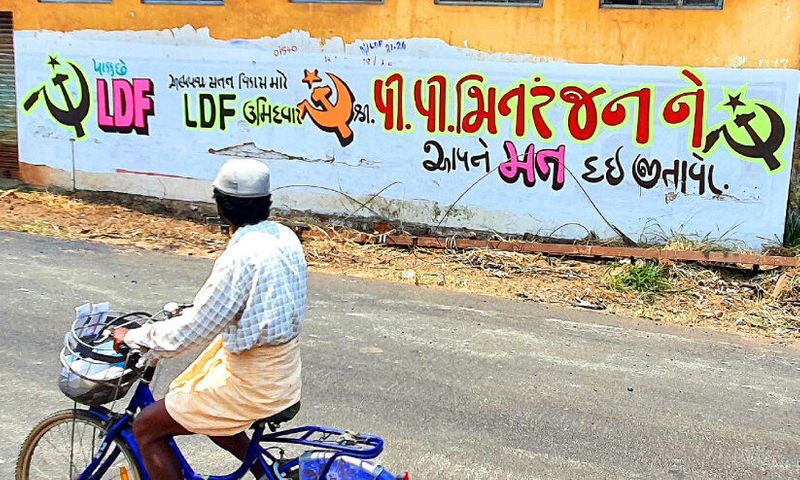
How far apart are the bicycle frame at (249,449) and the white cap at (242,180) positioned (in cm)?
82

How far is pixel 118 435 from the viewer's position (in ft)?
10.3

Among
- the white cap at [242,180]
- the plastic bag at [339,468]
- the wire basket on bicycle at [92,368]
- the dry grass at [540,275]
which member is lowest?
the dry grass at [540,275]

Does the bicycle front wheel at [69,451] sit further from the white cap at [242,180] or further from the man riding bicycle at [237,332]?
the white cap at [242,180]

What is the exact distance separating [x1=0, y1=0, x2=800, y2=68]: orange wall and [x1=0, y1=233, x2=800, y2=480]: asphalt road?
352 centimetres

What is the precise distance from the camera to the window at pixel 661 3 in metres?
8.97

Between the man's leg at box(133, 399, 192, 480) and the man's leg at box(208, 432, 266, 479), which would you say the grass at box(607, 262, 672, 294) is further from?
the man's leg at box(133, 399, 192, 480)

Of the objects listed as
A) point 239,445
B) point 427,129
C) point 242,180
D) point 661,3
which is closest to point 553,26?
point 661,3

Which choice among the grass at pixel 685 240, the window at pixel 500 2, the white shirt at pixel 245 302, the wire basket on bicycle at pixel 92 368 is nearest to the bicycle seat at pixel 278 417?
the white shirt at pixel 245 302

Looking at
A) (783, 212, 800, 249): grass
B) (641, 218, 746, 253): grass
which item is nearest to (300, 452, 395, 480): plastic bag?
(641, 218, 746, 253): grass

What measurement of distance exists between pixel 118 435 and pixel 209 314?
2.53ft

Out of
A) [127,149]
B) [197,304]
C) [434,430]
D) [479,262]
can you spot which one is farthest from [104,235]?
[197,304]

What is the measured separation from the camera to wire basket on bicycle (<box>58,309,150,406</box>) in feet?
9.79

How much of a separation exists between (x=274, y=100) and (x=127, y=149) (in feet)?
8.40

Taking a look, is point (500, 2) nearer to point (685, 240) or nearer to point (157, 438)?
point (685, 240)
